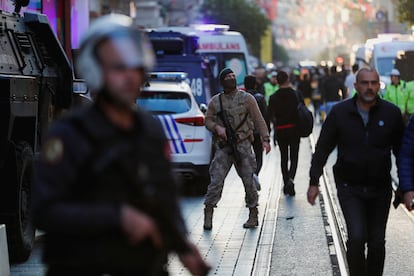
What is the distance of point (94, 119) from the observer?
450 centimetres

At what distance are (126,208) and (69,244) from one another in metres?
0.31

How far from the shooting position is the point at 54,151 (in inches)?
176

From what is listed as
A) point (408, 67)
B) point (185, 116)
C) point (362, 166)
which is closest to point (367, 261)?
point (362, 166)

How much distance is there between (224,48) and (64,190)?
26.9 meters

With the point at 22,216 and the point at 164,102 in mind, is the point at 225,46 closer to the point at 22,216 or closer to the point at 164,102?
the point at 164,102

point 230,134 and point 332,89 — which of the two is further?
point 332,89

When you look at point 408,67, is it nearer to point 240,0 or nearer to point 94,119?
point 94,119

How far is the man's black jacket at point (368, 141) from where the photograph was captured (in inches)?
312

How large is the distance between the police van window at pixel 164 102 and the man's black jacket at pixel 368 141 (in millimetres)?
8718

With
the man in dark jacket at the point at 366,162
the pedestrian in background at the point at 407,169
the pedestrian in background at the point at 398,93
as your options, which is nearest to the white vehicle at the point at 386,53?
the pedestrian in background at the point at 398,93

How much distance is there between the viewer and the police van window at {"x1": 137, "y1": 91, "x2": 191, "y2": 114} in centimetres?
1669

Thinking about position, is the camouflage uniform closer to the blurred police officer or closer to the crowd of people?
the crowd of people

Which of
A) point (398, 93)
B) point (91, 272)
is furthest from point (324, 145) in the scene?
point (398, 93)

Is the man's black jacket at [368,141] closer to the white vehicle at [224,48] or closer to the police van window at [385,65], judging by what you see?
the white vehicle at [224,48]
